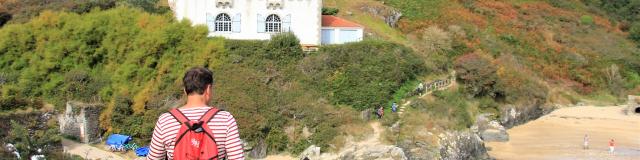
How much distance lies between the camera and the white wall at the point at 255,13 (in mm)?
32688

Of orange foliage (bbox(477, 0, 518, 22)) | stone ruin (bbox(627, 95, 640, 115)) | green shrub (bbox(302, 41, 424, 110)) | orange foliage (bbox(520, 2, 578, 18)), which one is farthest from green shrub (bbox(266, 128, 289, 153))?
orange foliage (bbox(520, 2, 578, 18))

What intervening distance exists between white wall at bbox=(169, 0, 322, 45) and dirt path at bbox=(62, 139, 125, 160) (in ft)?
26.0

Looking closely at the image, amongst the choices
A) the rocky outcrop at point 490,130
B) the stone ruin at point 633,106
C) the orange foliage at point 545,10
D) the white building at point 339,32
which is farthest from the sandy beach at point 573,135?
the orange foliage at point 545,10

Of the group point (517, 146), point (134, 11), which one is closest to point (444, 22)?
point (517, 146)

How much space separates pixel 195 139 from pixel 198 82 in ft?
1.30

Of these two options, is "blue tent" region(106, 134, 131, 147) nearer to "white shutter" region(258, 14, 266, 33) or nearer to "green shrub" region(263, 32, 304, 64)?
"green shrub" region(263, 32, 304, 64)

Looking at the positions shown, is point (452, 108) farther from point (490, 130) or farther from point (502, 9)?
point (502, 9)

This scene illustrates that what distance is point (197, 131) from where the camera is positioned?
17.6 feet

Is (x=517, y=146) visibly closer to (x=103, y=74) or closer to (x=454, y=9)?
(x=103, y=74)

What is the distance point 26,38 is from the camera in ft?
104

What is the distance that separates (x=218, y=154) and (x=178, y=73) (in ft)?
83.8

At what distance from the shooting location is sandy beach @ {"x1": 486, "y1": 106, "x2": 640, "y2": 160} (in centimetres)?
3147

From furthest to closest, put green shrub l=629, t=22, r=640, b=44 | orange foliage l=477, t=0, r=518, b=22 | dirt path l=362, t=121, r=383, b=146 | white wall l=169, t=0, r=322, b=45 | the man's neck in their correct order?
green shrub l=629, t=22, r=640, b=44 → orange foliage l=477, t=0, r=518, b=22 → white wall l=169, t=0, r=322, b=45 → dirt path l=362, t=121, r=383, b=146 → the man's neck

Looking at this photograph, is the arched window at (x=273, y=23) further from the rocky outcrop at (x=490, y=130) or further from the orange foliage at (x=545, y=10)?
the orange foliage at (x=545, y=10)
